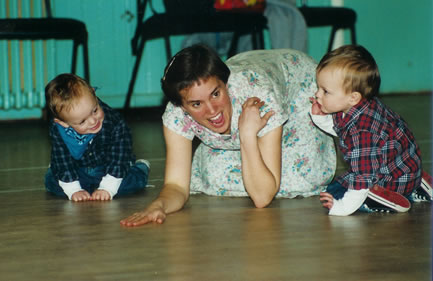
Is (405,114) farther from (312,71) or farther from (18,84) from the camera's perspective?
(18,84)

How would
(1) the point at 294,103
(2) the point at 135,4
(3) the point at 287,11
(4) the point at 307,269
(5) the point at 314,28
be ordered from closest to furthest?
(4) the point at 307,269, (1) the point at 294,103, (3) the point at 287,11, (2) the point at 135,4, (5) the point at 314,28

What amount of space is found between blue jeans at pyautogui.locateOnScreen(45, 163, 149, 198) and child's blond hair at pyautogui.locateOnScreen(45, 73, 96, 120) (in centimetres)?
26

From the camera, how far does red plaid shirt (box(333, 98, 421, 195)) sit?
75.7 inches

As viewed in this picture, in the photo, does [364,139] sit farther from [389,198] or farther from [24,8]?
[24,8]

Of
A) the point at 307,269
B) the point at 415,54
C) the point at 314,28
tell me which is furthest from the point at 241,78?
the point at 415,54

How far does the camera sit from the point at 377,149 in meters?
1.92

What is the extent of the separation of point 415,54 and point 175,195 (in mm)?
3858

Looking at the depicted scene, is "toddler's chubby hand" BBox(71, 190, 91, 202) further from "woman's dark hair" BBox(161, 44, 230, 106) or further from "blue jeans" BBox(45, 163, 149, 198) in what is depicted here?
"woman's dark hair" BBox(161, 44, 230, 106)

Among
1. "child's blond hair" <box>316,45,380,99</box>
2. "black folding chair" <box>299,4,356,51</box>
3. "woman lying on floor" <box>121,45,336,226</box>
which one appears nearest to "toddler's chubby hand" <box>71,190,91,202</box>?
"woman lying on floor" <box>121,45,336,226</box>

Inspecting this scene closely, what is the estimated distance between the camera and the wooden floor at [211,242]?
1.53 m

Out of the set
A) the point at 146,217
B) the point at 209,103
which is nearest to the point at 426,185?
the point at 209,103

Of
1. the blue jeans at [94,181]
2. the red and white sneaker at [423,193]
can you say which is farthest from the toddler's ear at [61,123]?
the red and white sneaker at [423,193]

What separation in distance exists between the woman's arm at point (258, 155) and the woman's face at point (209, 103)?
6 centimetres

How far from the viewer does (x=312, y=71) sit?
2340 mm
